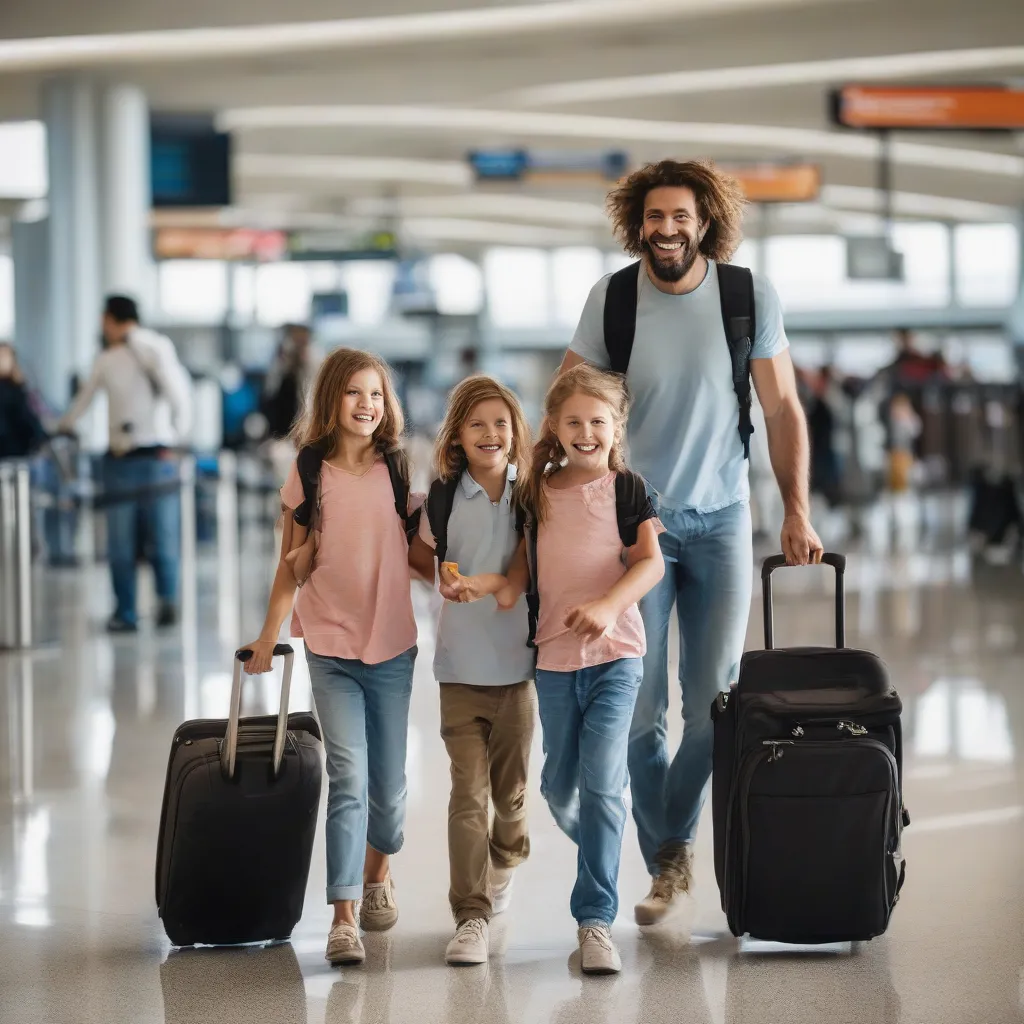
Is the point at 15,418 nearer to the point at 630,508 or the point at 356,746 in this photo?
the point at 356,746

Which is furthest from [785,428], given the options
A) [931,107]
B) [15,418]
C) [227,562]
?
[931,107]

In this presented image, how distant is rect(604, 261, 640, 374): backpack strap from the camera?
135 inches

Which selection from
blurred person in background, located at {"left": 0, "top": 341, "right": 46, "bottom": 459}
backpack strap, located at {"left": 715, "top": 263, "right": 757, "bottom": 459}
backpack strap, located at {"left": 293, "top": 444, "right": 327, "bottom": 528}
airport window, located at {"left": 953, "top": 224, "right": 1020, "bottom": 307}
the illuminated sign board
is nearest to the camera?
backpack strap, located at {"left": 293, "top": 444, "right": 327, "bottom": 528}

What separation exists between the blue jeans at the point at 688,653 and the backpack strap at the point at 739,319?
0.92ft

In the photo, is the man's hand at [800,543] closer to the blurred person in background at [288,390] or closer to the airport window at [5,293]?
the blurred person in background at [288,390]

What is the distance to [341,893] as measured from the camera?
3189 millimetres

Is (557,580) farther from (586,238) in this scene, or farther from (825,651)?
(586,238)

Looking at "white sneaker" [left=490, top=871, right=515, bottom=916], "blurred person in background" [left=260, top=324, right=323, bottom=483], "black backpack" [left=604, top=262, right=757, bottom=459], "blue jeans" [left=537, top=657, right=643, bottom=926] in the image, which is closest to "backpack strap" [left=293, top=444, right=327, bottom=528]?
"blue jeans" [left=537, top=657, right=643, bottom=926]

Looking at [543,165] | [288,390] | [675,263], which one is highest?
[543,165]

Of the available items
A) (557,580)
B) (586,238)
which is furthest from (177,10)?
(586,238)

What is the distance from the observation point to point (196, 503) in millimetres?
13047

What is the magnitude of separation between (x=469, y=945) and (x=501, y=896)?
0.38 metres

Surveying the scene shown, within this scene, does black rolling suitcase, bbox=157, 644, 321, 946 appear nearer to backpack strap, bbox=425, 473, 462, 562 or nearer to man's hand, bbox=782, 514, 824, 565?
backpack strap, bbox=425, 473, 462, 562

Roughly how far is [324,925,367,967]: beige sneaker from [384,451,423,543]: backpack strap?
828mm
